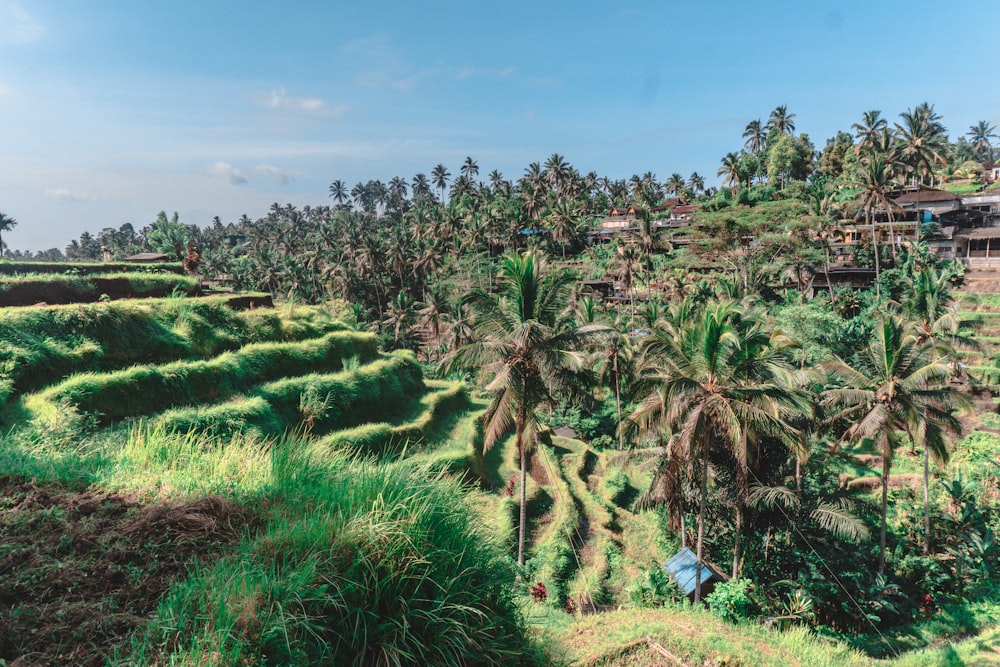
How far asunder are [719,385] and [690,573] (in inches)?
356

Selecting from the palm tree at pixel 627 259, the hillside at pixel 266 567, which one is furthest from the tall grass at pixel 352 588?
the palm tree at pixel 627 259

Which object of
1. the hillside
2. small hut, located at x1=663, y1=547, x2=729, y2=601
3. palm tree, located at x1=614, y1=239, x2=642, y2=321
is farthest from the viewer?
palm tree, located at x1=614, y1=239, x2=642, y2=321

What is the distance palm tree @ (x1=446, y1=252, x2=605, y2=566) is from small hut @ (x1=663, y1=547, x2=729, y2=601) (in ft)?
Result: 29.8

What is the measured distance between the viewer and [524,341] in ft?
58.1

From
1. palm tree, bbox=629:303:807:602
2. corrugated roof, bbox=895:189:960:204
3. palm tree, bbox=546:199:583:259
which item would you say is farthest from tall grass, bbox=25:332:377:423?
corrugated roof, bbox=895:189:960:204

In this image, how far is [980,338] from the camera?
135ft

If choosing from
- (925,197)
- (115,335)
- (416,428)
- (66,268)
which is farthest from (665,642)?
(925,197)

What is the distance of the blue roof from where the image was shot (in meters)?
20.0

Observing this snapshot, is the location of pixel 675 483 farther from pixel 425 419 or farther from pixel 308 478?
pixel 308 478

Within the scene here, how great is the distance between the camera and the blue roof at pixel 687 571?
20.0m

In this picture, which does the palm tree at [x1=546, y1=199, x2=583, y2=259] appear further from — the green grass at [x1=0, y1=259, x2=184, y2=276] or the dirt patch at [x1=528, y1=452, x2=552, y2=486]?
the green grass at [x1=0, y1=259, x2=184, y2=276]

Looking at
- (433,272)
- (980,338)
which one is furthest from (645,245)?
(433,272)

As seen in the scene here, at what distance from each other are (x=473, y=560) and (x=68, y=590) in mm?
3599

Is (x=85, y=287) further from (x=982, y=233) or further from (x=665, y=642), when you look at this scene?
(x=982, y=233)
